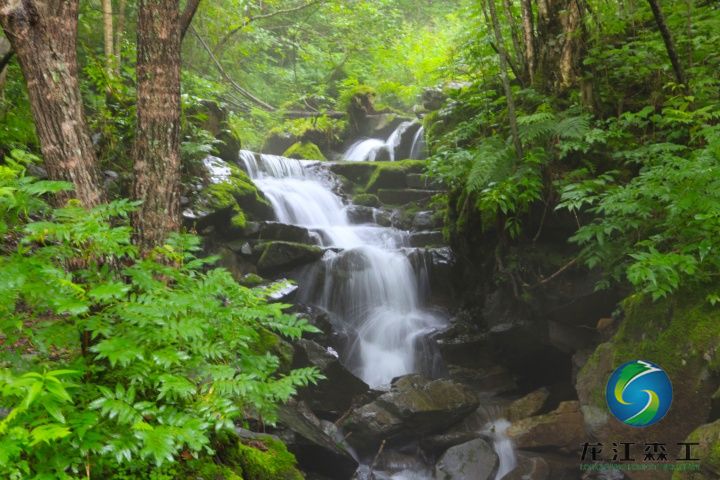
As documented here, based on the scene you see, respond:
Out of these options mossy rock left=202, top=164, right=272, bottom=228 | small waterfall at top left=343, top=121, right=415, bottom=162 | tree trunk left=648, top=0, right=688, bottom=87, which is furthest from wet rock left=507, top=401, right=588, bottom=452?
small waterfall at top left=343, top=121, right=415, bottom=162

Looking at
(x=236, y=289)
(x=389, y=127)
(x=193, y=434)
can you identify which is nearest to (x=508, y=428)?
(x=236, y=289)

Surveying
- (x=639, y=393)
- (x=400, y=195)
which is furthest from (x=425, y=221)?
(x=639, y=393)

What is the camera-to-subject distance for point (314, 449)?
5.45m

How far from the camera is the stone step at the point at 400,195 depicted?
13602 millimetres

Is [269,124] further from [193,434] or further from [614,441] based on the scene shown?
[193,434]

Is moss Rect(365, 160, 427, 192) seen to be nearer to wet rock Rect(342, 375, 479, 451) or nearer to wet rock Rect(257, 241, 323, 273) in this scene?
wet rock Rect(257, 241, 323, 273)

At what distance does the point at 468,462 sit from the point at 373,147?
13.4 metres

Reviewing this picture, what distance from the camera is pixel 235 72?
16328 mm

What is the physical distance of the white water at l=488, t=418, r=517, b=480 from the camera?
19.2ft

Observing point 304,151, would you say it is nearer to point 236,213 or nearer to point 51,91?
point 236,213

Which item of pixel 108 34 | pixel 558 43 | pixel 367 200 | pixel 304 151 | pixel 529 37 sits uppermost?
pixel 108 34

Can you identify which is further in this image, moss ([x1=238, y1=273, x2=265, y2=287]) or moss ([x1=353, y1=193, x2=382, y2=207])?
moss ([x1=353, y1=193, x2=382, y2=207])

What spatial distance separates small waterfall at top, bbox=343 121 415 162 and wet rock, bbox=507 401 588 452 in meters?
12.0

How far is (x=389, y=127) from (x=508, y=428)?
14.3 metres
